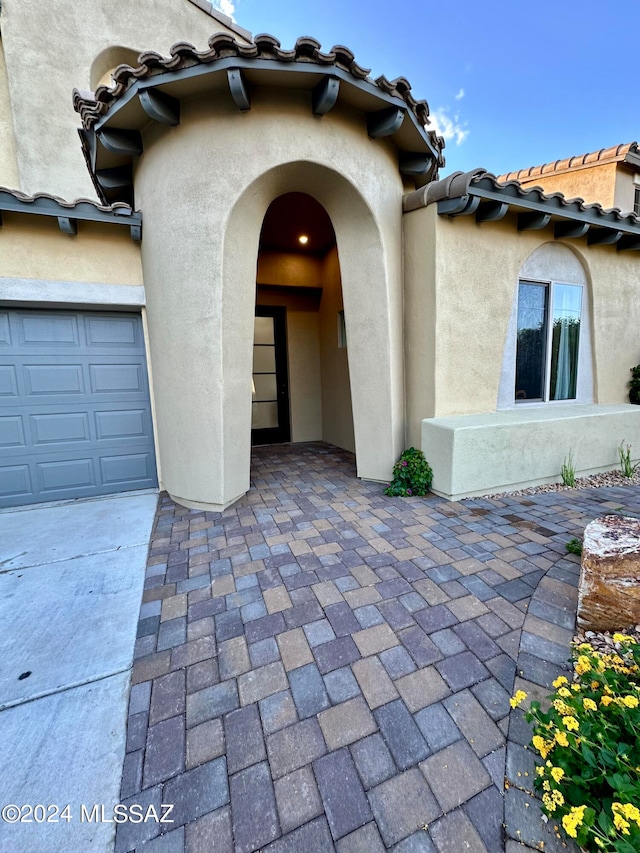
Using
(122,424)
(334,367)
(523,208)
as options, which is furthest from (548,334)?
(122,424)

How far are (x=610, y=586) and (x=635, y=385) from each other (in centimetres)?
610

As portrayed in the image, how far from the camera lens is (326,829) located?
4.51ft

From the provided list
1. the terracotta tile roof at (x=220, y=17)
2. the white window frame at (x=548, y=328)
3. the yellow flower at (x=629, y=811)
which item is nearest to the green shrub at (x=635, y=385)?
the white window frame at (x=548, y=328)

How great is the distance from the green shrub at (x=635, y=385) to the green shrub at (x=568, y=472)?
2.58 meters

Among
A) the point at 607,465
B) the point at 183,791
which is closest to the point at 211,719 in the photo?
the point at 183,791

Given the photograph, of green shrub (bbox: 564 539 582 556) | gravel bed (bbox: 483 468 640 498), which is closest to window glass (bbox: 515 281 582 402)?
gravel bed (bbox: 483 468 640 498)

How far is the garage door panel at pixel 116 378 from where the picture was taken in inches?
189

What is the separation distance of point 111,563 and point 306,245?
263 inches

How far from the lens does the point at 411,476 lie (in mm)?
4875

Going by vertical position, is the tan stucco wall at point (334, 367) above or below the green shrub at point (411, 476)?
above

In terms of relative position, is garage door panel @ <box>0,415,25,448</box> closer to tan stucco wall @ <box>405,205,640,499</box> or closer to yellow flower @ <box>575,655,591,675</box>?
tan stucco wall @ <box>405,205,640,499</box>

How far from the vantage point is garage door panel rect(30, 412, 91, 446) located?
15.1 feet

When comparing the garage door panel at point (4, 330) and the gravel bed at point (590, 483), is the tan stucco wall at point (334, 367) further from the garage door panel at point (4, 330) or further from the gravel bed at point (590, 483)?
the garage door panel at point (4, 330)

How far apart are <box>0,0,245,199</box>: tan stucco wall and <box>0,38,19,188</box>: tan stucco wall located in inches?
7.8
